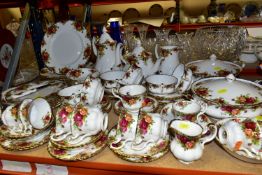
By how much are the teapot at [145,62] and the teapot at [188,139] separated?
35 cm

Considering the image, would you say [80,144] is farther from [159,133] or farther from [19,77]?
[19,77]

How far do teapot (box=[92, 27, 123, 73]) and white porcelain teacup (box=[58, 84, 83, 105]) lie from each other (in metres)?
0.19

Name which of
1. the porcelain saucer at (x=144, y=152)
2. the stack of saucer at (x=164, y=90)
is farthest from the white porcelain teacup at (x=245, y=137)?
the stack of saucer at (x=164, y=90)

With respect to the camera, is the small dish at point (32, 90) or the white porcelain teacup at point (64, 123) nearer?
the white porcelain teacup at point (64, 123)

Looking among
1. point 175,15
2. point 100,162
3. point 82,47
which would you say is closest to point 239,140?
point 100,162

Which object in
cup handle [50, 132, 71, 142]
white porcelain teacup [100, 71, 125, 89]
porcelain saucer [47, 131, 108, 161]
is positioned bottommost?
porcelain saucer [47, 131, 108, 161]

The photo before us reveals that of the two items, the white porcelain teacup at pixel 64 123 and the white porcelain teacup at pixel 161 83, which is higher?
the white porcelain teacup at pixel 161 83

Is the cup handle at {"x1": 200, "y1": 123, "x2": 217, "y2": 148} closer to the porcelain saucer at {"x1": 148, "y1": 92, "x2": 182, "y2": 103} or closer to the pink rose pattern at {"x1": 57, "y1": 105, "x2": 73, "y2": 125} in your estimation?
the porcelain saucer at {"x1": 148, "y1": 92, "x2": 182, "y2": 103}

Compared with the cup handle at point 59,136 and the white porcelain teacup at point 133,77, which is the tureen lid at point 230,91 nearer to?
the white porcelain teacup at point 133,77

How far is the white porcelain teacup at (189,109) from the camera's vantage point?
2.17 ft

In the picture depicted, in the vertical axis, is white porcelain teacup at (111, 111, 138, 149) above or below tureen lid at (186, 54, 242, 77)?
below

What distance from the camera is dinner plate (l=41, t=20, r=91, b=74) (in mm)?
1093

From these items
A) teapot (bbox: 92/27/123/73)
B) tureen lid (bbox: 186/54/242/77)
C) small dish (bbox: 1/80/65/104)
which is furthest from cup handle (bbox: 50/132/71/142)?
tureen lid (bbox: 186/54/242/77)

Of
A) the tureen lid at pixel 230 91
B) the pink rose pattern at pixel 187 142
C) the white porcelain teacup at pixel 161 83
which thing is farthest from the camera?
the white porcelain teacup at pixel 161 83
